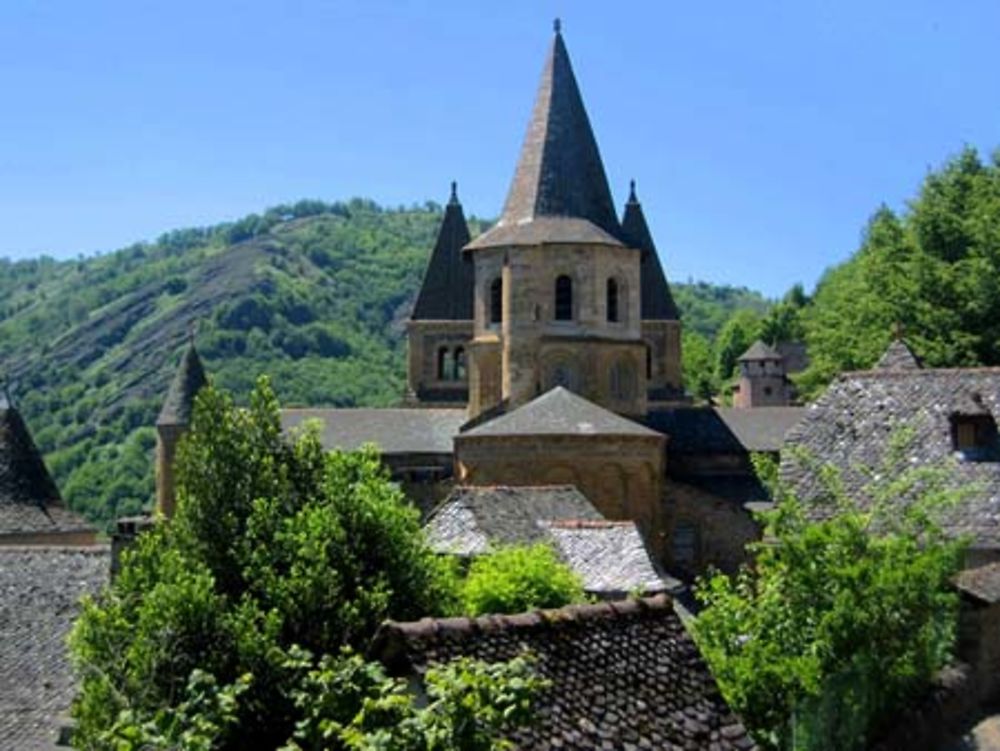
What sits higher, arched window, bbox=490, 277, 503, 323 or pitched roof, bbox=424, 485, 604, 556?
arched window, bbox=490, 277, 503, 323

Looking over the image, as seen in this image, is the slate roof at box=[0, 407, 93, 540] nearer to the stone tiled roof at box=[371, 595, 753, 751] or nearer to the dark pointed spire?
the dark pointed spire

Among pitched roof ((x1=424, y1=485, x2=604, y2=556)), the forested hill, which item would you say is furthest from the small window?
the forested hill

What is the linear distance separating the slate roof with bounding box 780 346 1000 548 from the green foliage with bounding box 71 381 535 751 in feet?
35.4

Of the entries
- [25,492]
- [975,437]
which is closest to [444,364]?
[25,492]

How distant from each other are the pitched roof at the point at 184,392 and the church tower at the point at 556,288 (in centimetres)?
1068

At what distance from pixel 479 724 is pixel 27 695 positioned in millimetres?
16078

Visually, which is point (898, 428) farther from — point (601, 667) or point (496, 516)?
point (601, 667)

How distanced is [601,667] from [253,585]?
15.4 ft

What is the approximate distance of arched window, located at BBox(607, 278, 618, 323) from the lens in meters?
49.2

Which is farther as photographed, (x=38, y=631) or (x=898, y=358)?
(x=898, y=358)

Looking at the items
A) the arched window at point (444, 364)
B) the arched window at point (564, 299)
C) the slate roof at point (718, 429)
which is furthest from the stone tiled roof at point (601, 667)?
the arched window at point (444, 364)

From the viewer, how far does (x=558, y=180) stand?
49.9 m

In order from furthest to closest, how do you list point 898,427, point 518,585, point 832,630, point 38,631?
point 898,427, point 38,631, point 518,585, point 832,630

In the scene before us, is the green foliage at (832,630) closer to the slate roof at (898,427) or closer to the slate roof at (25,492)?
the slate roof at (898,427)
